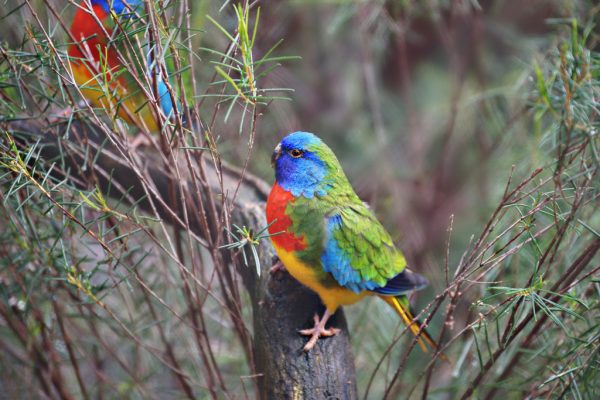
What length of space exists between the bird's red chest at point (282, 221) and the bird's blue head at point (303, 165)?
21mm

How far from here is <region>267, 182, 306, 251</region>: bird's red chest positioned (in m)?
1.39

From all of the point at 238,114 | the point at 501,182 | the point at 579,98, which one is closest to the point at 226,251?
the point at 579,98

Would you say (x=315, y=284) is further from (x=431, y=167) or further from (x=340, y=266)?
(x=431, y=167)

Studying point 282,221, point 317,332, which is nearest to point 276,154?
point 282,221

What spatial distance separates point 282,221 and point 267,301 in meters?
0.20

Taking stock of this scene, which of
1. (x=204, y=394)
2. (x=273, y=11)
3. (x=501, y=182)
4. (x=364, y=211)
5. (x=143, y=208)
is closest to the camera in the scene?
(x=364, y=211)

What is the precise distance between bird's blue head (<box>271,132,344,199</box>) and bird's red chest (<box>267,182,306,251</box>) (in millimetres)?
21

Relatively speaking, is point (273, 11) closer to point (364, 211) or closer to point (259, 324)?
point (364, 211)

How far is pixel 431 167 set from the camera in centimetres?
375

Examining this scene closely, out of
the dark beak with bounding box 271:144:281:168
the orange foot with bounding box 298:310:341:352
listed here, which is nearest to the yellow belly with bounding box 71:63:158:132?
the dark beak with bounding box 271:144:281:168

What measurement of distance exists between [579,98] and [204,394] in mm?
1297

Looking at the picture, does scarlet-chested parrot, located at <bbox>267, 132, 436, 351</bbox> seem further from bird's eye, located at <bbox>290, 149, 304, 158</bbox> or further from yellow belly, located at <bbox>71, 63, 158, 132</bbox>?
yellow belly, located at <bbox>71, 63, 158, 132</bbox>

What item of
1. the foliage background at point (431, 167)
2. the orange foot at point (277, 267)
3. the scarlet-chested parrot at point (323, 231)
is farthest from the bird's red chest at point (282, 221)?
the foliage background at point (431, 167)

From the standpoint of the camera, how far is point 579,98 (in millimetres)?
1242
